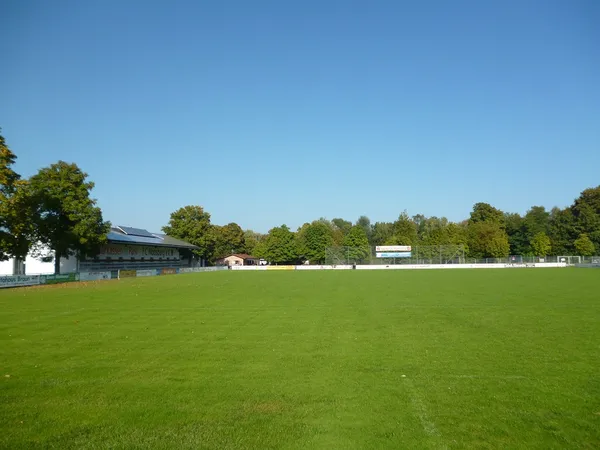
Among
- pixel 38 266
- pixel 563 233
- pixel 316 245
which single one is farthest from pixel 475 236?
pixel 38 266

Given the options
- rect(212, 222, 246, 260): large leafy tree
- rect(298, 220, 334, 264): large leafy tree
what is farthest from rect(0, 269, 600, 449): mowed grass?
rect(212, 222, 246, 260): large leafy tree

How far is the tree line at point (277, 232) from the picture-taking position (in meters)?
46.3

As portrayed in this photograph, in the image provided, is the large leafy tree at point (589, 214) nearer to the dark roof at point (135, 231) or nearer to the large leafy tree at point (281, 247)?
the large leafy tree at point (281, 247)

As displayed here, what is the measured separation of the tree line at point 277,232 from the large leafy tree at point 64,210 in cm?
9

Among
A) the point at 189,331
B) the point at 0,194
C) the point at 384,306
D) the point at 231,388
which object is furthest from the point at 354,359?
the point at 0,194

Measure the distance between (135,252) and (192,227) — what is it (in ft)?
63.6

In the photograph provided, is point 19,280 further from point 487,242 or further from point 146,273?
point 487,242

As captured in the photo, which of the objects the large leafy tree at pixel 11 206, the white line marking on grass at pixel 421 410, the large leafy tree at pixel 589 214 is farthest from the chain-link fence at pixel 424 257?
the white line marking on grass at pixel 421 410

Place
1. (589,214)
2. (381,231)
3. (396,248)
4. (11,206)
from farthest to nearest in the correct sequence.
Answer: (381,231) < (589,214) < (396,248) < (11,206)

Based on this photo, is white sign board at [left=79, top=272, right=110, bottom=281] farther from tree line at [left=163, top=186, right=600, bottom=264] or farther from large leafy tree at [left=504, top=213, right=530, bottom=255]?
large leafy tree at [left=504, top=213, right=530, bottom=255]

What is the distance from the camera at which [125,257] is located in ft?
210

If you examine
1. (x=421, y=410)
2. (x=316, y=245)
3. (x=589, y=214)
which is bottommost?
(x=421, y=410)

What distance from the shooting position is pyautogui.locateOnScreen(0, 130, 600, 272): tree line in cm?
4628

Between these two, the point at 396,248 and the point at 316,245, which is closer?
the point at 396,248
